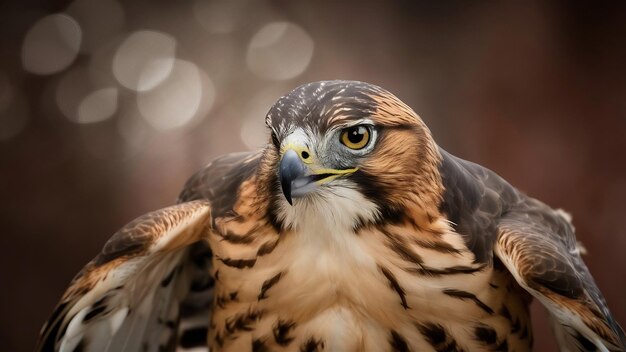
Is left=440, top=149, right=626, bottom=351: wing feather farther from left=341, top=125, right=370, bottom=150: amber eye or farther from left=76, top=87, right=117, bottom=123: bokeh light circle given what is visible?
left=76, top=87, right=117, bottom=123: bokeh light circle

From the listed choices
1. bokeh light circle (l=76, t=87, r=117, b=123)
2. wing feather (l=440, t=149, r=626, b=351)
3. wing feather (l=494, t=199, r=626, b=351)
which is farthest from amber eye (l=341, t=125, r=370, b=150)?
bokeh light circle (l=76, t=87, r=117, b=123)

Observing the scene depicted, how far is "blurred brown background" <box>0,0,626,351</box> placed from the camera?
6.37 feet

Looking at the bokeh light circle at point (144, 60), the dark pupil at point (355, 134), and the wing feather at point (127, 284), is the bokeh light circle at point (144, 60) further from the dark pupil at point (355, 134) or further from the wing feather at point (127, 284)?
the dark pupil at point (355, 134)

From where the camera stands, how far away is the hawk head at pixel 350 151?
3.30 feet

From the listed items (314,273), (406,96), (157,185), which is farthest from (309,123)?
(157,185)

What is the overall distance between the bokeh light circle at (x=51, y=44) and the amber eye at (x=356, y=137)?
130 centimetres

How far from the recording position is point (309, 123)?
1006mm

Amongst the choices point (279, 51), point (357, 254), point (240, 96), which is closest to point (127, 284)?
point (357, 254)

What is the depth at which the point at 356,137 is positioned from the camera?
3.38 feet

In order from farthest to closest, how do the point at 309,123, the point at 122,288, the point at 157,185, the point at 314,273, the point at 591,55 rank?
the point at 157,185 < the point at 591,55 < the point at 122,288 < the point at 314,273 < the point at 309,123

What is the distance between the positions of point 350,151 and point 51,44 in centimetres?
134

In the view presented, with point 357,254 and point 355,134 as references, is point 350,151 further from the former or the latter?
point 357,254

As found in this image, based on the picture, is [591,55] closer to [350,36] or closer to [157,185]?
[350,36]

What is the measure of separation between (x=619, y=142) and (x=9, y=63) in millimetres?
1725
